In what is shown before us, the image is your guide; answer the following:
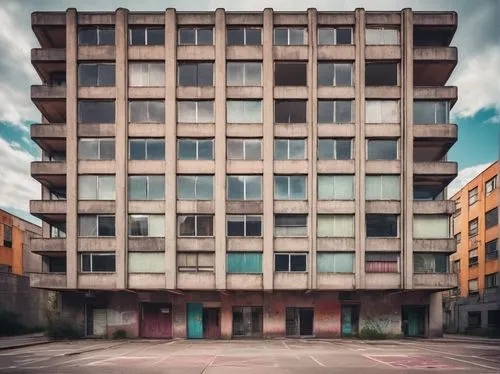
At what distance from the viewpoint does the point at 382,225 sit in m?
32.8

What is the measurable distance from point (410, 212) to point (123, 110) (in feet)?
73.9

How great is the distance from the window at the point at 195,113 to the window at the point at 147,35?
541 cm

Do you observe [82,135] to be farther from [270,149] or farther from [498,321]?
[498,321]

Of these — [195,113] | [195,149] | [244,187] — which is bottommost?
[244,187]

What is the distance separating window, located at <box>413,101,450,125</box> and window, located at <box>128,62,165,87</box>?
19.4 meters

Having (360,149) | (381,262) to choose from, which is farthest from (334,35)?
(381,262)

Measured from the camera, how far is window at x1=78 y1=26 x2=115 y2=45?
3406 centimetres

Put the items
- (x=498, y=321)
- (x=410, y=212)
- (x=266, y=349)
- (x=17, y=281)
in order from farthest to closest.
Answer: (x=498, y=321)
(x=17, y=281)
(x=410, y=212)
(x=266, y=349)

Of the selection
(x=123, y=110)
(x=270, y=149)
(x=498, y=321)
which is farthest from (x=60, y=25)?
(x=498, y=321)

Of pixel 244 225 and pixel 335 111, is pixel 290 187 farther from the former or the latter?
pixel 335 111

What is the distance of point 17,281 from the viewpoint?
127 feet

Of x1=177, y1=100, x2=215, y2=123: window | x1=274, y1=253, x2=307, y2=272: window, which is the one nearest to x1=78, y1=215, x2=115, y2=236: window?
x1=177, y1=100, x2=215, y2=123: window

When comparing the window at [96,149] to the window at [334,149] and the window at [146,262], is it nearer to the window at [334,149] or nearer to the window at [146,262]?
the window at [146,262]

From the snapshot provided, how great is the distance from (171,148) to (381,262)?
689 inches
